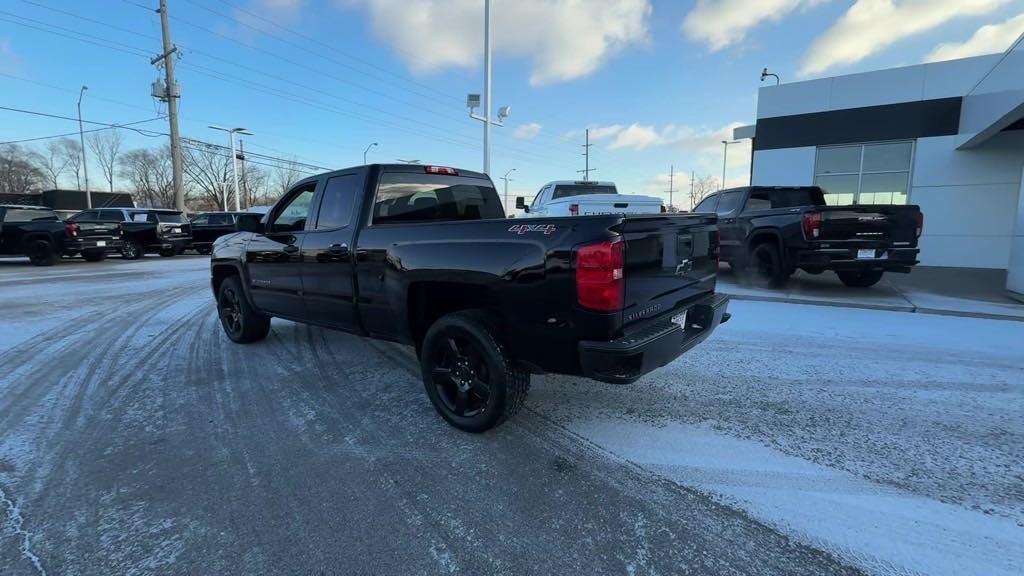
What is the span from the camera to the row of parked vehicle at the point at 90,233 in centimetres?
1440

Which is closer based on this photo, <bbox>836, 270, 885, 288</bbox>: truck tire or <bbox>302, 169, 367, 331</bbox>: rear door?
<bbox>302, 169, 367, 331</bbox>: rear door

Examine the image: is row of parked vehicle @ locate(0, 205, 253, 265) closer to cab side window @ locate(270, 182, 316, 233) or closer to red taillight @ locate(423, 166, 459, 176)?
cab side window @ locate(270, 182, 316, 233)

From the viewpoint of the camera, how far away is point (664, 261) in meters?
3.21

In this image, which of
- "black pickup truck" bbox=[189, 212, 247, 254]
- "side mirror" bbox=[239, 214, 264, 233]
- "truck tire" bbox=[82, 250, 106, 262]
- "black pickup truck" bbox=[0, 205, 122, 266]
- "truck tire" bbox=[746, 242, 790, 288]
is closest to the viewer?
"side mirror" bbox=[239, 214, 264, 233]

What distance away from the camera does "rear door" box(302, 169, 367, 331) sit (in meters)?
4.18

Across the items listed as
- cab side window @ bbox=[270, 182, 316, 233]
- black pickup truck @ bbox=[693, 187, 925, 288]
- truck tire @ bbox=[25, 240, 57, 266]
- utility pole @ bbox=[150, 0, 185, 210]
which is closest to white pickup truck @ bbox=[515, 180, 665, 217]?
black pickup truck @ bbox=[693, 187, 925, 288]

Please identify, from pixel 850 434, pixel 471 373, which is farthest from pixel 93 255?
pixel 850 434

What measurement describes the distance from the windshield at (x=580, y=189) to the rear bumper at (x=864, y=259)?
210 inches

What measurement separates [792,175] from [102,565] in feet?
57.1

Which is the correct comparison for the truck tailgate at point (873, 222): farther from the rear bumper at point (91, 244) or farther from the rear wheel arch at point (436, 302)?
the rear bumper at point (91, 244)

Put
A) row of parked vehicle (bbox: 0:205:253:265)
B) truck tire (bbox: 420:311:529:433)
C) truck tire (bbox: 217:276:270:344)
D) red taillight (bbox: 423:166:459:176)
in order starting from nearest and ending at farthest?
truck tire (bbox: 420:311:529:433)
red taillight (bbox: 423:166:459:176)
truck tire (bbox: 217:276:270:344)
row of parked vehicle (bbox: 0:205:253:265)

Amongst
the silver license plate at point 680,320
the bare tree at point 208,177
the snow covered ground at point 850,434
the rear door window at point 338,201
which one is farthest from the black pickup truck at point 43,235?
the bare tree at point 208,177

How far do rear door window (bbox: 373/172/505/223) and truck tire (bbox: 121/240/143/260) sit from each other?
18141 mm

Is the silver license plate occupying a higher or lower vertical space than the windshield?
lower
